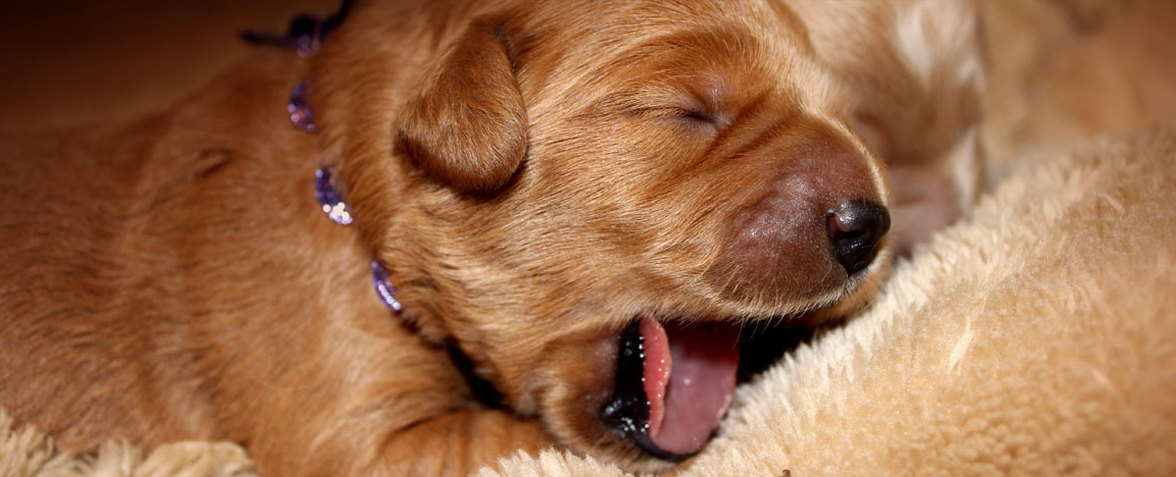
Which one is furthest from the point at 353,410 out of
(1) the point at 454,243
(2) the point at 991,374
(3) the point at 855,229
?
(2) the point at 991,374

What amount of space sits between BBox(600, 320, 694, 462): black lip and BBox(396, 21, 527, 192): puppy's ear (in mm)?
405

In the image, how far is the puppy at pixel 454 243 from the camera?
1.52 meters

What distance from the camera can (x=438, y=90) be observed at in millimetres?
1479

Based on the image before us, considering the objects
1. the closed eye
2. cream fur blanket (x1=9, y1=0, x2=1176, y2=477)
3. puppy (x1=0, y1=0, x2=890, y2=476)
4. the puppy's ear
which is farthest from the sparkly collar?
the closed eye

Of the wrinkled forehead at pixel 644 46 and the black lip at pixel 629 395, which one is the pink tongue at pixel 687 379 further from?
the wrinkled forehead at pixel 644 46

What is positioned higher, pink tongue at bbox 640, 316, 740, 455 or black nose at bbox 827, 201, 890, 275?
black nose at bbox 827, 201, 890, 275

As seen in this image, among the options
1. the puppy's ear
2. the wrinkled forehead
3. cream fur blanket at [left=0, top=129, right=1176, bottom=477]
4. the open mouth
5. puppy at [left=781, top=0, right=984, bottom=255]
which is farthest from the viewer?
puppy at [left=781, top=0, right=984, bottom=255]

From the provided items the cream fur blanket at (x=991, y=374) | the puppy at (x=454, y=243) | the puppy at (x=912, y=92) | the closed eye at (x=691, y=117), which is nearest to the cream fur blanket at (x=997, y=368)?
the cream fur blanket at (x=991, y=374)

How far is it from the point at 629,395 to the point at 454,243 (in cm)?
44

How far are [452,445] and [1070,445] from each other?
1.01m

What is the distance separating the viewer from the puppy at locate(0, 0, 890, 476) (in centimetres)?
152

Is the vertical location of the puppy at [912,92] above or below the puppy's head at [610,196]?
below

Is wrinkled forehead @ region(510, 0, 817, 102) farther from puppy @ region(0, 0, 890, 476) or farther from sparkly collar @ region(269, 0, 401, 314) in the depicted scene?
sparkly collar @ region(269, 0, 401, 314)

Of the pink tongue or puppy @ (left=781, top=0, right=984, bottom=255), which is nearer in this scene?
the pink tongue
